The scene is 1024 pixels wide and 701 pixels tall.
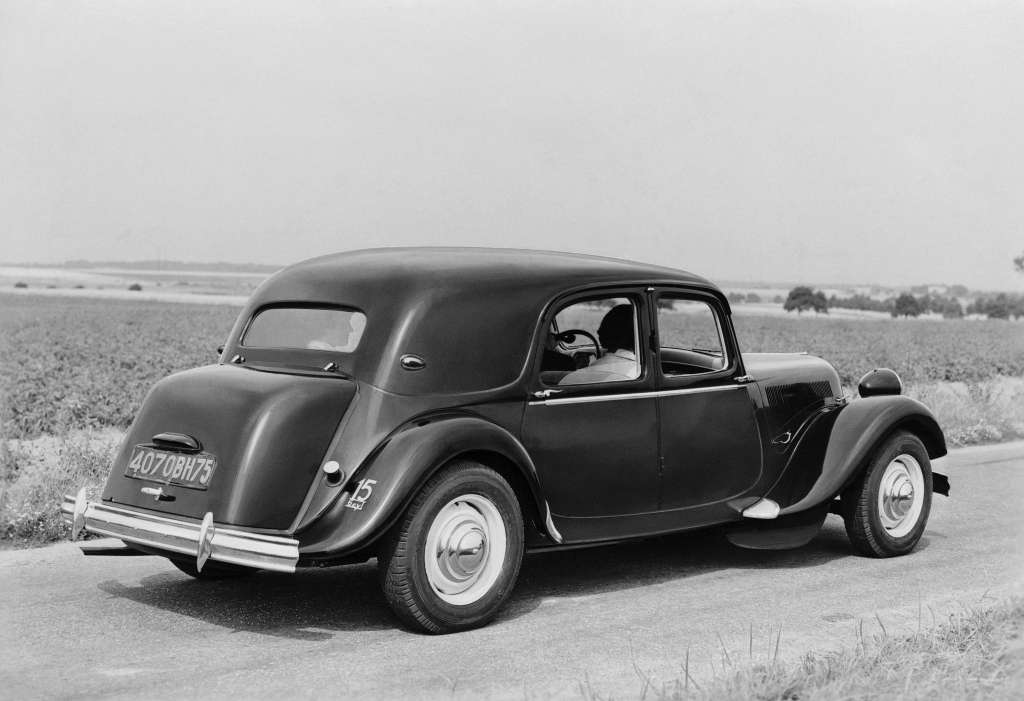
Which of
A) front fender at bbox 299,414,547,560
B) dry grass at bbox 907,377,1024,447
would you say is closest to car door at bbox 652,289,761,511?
front fender at bbox 299,414,547,560

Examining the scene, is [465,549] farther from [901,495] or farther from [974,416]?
[974,416]

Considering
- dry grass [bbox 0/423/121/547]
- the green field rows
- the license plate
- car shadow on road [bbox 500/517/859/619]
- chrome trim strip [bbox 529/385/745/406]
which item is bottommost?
the green field rows

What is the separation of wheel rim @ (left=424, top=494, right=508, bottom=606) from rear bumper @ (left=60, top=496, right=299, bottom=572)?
68cm

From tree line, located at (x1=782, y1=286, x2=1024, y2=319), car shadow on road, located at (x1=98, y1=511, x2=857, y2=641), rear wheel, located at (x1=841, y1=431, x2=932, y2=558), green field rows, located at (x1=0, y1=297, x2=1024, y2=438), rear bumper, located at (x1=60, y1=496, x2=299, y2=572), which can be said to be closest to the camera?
rear bumper, located at (x1=60, y1=496, x2=299, y2=572)

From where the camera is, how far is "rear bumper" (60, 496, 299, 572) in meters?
4.73

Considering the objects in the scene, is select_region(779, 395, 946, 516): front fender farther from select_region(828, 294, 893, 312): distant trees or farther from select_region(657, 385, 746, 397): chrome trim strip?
select_region(828, 294, 893, 312): distant trees

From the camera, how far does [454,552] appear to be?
16.8 feet

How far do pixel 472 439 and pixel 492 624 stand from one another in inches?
36.9

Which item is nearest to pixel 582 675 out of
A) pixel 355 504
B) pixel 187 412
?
pixel 355 504

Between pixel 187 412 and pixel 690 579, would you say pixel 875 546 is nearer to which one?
pixel 690 579

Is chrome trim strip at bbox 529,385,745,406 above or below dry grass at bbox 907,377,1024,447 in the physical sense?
above

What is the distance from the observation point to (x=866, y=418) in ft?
22.6

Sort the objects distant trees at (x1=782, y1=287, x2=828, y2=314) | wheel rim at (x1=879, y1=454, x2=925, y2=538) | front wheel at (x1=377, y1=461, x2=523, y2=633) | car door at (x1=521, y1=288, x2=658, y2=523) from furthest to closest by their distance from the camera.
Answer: distant trees at (x1=782, y1=287, x2=828, y2=314) < wheel rim at (x1=879, y1=454, x2=925, y2=538) < car door at (x1=521, y1=288, x2=658, y2=523) < front wheel at (x1=377, y1=461, x2=523, y2=633)

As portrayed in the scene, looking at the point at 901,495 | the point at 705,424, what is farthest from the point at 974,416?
the point at 705,424
